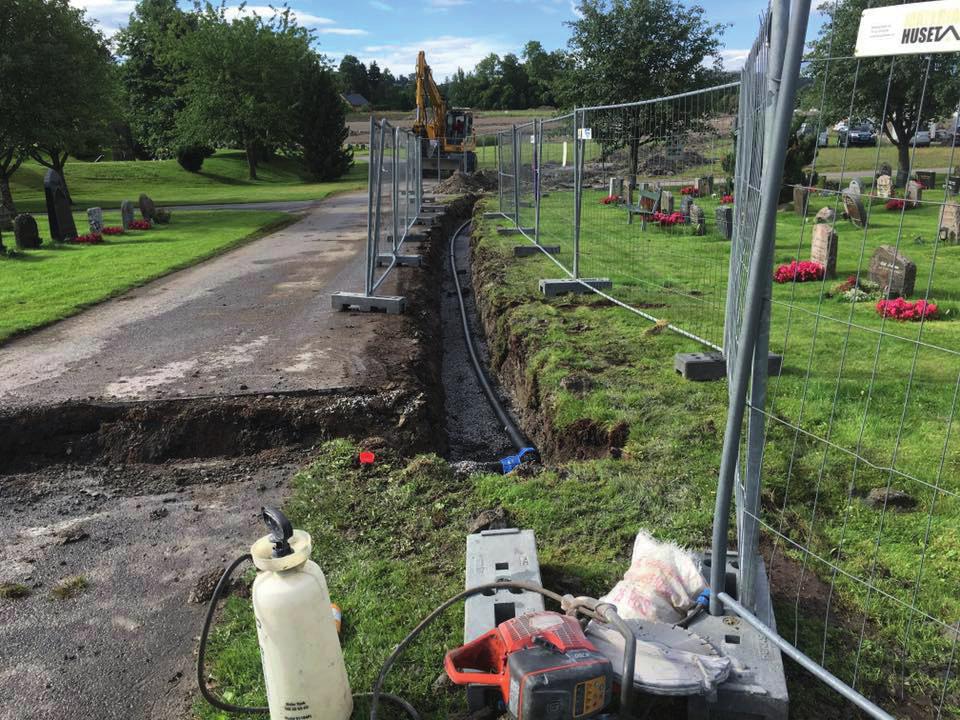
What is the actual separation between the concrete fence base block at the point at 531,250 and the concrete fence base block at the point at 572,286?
2762 mm

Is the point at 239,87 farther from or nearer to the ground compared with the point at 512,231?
farther from the ground

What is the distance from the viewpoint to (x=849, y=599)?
10.1 feet

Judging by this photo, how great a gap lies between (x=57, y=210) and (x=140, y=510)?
14.1 meters

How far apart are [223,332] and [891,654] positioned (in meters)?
7.10

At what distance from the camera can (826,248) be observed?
9.23 m

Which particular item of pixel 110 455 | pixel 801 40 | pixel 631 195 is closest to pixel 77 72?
pixel 631 195

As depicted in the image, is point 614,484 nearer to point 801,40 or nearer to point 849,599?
point 849,599

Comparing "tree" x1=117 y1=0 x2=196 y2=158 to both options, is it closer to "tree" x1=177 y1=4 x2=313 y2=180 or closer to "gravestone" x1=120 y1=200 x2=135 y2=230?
"tree" x1=177 y1=4 x2=313 y2=180

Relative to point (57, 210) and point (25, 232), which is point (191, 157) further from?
point (25, 232)

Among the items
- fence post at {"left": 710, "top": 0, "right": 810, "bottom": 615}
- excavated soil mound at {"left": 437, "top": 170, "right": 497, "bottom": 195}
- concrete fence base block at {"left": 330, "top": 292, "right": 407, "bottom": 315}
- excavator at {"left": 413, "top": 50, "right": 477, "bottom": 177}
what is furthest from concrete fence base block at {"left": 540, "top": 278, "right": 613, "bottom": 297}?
excavator at {"left": 413, "top": 50, "right": 477, "bottom": 177}

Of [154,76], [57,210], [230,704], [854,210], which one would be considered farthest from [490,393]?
[154,76]

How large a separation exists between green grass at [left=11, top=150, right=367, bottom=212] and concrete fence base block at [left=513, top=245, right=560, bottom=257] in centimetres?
1670

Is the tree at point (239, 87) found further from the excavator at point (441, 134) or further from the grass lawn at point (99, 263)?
the grass lawn at point (99, 263)

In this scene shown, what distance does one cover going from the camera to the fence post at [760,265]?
2094 millimetres
